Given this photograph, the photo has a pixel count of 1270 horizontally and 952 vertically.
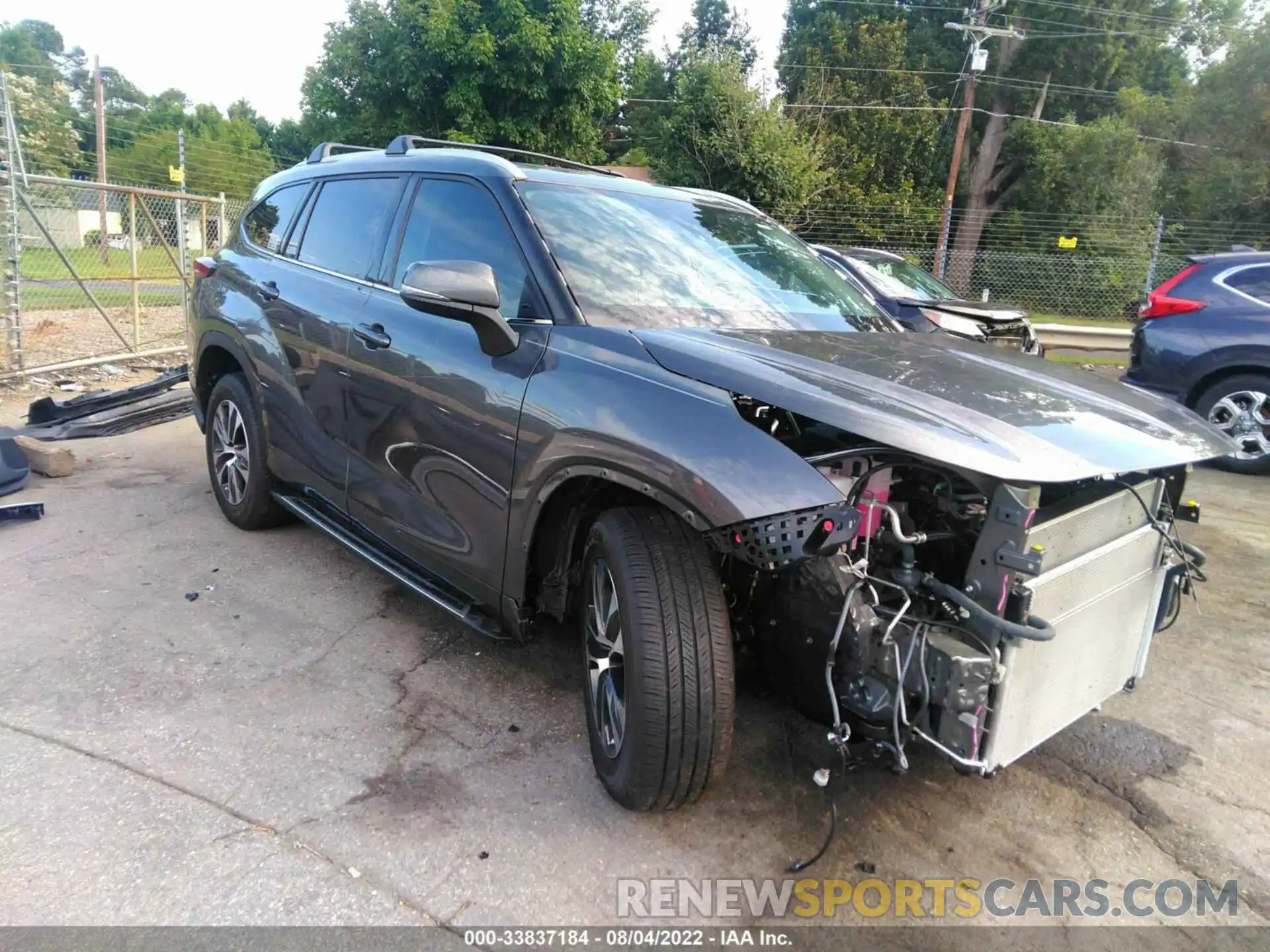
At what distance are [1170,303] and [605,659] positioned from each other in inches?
265

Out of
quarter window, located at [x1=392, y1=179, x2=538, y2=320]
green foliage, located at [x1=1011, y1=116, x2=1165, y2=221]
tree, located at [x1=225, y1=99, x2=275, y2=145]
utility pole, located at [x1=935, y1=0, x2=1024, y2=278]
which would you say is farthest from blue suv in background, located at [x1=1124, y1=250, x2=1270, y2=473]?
tree, located at [x1=225, y1=99, x2=275, y2=145]

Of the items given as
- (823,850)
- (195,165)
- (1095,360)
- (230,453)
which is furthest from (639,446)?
(195,165)

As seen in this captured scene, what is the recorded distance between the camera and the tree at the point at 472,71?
1728cm

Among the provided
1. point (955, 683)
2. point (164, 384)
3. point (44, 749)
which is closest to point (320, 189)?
point (44, 749)

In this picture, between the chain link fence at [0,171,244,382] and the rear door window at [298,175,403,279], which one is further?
the chain link fence at [0,171,244,382]

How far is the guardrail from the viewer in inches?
518

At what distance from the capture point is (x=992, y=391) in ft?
8.11

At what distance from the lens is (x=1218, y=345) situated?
698 cm

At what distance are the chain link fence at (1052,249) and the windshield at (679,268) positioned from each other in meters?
14.2

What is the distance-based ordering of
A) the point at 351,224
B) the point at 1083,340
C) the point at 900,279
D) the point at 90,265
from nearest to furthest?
the point at 351,224 < the point at 900,279 < the point at 90,265 < the point at 1083,340

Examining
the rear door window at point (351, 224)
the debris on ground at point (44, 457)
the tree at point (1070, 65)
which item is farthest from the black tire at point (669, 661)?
the tree at point (1070, 65)

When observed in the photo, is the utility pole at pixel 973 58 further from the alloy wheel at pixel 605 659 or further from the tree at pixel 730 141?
the alloy wheel at pixel 605 659

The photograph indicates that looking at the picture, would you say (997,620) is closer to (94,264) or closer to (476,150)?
(476,150)

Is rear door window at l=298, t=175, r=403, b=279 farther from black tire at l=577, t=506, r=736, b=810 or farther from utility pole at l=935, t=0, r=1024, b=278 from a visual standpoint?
utility pole at l=935, t=0, r=1024, b=278
